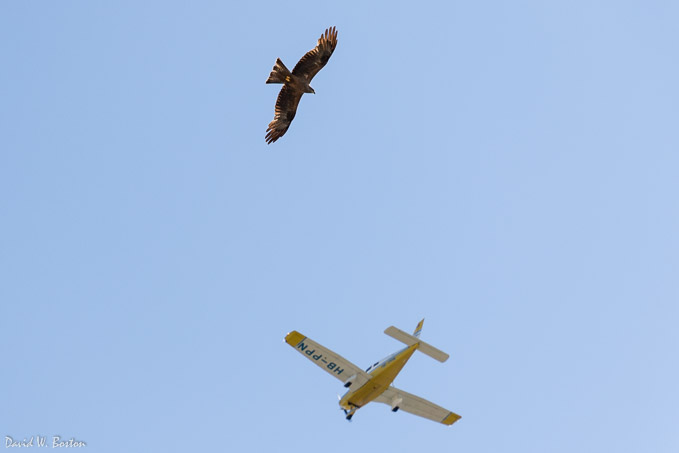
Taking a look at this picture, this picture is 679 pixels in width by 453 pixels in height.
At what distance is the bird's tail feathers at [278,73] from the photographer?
37.1 m

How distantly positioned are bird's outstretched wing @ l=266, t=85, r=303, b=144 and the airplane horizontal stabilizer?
925cm

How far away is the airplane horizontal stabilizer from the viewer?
37062mm

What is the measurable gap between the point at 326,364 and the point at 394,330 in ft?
12.6

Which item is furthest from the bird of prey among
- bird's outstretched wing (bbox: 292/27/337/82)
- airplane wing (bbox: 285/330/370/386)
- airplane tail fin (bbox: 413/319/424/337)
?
airplane tail fin (bbox: 413/319/424/337)

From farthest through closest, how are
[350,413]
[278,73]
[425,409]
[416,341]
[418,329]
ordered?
[425,409]
[418,329]
[350,413]
[416,341]
[278,73]

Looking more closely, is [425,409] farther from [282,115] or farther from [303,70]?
[303,70]

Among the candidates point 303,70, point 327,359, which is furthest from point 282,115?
point 327,359

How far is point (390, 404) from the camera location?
41.8 m

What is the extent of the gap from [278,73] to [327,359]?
11592 millimetres

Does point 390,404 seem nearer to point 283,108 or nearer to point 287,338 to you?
point 287,338

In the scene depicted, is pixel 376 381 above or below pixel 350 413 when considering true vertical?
above

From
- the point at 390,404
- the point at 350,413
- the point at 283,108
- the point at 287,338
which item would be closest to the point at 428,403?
the point at 390,404

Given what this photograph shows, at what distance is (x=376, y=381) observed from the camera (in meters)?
39.0

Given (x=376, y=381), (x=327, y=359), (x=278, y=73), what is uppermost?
(x=278, y=73)
